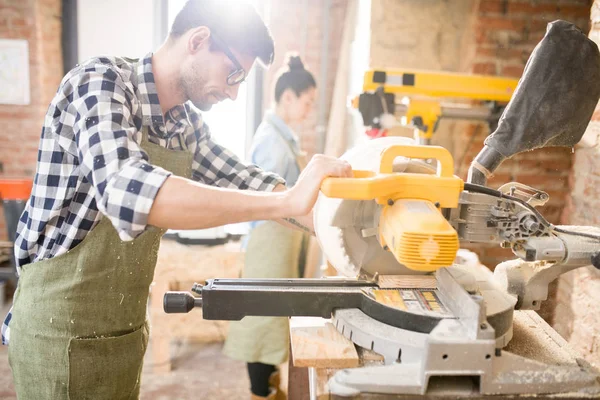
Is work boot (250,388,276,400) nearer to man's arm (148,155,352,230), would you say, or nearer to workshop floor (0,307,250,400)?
workshop floor (0,307,250,400)

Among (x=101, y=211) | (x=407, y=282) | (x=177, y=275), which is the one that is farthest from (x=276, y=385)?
(x=101, y=211)

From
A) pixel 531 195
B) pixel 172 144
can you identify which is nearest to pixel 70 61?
pixel 172 144

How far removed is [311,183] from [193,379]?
2353 millimetres

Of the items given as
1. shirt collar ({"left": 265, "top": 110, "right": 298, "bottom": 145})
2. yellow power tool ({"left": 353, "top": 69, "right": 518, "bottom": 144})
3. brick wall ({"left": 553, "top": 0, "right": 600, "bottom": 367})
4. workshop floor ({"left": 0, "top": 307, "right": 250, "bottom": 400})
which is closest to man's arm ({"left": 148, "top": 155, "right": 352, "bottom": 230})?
brick wall ({"left": 553, "top": 0, "right": 600, "bottom": 367})

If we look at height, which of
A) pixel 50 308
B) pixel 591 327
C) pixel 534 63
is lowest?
pixel 591 327

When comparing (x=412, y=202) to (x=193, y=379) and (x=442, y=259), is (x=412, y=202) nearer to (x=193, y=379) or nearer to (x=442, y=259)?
(x=442, y=259)

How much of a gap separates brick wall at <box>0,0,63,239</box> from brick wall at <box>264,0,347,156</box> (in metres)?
1.59

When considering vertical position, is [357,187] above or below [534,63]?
below

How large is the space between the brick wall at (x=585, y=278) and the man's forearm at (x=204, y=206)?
1.19 meters

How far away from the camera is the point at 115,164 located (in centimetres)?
96

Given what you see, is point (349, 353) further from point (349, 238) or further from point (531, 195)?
point (531, 195)

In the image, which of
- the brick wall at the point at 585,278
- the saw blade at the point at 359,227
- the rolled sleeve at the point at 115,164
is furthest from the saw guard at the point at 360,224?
the brick wall at the point at 585,278

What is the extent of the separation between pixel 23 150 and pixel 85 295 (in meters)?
2.94

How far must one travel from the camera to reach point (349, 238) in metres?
1.21
